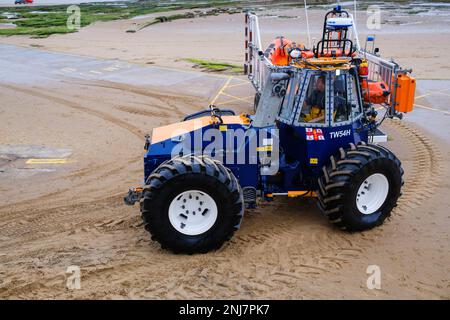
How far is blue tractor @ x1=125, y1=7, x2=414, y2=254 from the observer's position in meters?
6.53

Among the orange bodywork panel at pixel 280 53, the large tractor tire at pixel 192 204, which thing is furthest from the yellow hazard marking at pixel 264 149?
the orange bodywork panel at pixel 280 53

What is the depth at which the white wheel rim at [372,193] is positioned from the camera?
23.5 feet

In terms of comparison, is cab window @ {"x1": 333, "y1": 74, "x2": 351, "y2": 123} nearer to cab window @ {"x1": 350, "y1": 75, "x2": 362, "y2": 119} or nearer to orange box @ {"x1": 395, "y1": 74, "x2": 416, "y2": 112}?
cab window @ {"x1": 350, "y1": 75, "x2": 362, "y2": 119}

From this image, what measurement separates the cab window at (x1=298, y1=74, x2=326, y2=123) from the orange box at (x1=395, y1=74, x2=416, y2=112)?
1.44m

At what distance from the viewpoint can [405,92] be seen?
7.78 meters

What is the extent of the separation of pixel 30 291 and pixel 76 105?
954 cm

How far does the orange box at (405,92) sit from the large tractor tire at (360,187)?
1117mm

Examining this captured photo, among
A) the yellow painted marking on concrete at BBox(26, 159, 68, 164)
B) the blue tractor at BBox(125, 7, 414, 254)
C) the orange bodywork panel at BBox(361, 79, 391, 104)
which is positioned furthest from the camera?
the yellow painted marking on concrete at BBox(26, 159, 68, 164)

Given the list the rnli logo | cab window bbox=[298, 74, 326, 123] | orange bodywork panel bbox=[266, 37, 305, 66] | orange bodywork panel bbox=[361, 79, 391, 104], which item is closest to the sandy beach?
the rnli logo

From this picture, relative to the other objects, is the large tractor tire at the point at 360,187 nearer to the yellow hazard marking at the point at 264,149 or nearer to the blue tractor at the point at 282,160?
the blue tractor at the point at 282,160

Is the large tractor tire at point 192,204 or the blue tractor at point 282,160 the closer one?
the large tractor tire at point 192,204

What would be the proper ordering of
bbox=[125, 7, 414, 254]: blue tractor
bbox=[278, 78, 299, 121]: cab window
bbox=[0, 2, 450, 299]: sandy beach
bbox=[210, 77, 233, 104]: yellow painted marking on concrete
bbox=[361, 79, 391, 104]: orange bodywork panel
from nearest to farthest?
bbox=[0, 2, 450, 299]: sandy beach < bbox=[125, 7, 414, 254]: blue tractor < bbox=[278, 78, 299, 121]: cab window < bbox=[361, 79, 391, 104]: orange bodywork panel < bbox=[210, 77, 233, 104]: yellow painted marking on concrete

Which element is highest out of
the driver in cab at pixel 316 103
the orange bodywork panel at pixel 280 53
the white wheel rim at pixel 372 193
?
the orange bodywork panel at pixel 280 53

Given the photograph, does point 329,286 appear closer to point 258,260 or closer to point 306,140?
point 258,260
